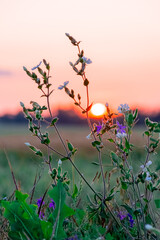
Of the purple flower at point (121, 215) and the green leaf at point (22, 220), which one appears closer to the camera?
the green leaf at point (22, 220)

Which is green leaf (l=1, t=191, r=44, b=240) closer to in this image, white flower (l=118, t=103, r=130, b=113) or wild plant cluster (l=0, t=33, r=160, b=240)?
wild plant cluster (l=0, t=33, r=160, b=240)

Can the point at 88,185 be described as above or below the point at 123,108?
below

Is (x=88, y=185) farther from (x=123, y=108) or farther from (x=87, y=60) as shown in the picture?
(x=87, y=60)

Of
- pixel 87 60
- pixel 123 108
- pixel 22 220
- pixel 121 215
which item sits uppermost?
pixel 87 60

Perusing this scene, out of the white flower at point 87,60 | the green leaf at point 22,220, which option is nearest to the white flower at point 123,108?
the white flower at point 87,60

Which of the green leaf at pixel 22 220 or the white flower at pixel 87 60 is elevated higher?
the white flower at pixel 87 60

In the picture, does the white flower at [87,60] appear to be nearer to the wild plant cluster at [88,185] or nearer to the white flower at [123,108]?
the wild plant cluster at [88,185]

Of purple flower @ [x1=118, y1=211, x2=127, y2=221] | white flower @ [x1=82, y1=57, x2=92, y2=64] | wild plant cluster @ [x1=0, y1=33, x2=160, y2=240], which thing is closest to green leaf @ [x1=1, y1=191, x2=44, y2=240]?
wild plant cluster @ [x1=0, y1=33, x2=160, y2=240]

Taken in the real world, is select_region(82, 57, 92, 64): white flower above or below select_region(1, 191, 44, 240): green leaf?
above

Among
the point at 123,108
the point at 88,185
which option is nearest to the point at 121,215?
the point at 88,185

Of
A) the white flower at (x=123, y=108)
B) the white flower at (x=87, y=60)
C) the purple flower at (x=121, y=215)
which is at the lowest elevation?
the purple flower at (x=121, y=215)

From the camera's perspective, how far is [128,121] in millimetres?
1789

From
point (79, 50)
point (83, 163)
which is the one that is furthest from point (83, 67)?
point (83, 163)

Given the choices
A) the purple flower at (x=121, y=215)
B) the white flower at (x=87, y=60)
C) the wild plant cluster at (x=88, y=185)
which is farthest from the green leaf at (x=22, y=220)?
the white flower at (x=87, y=60)
